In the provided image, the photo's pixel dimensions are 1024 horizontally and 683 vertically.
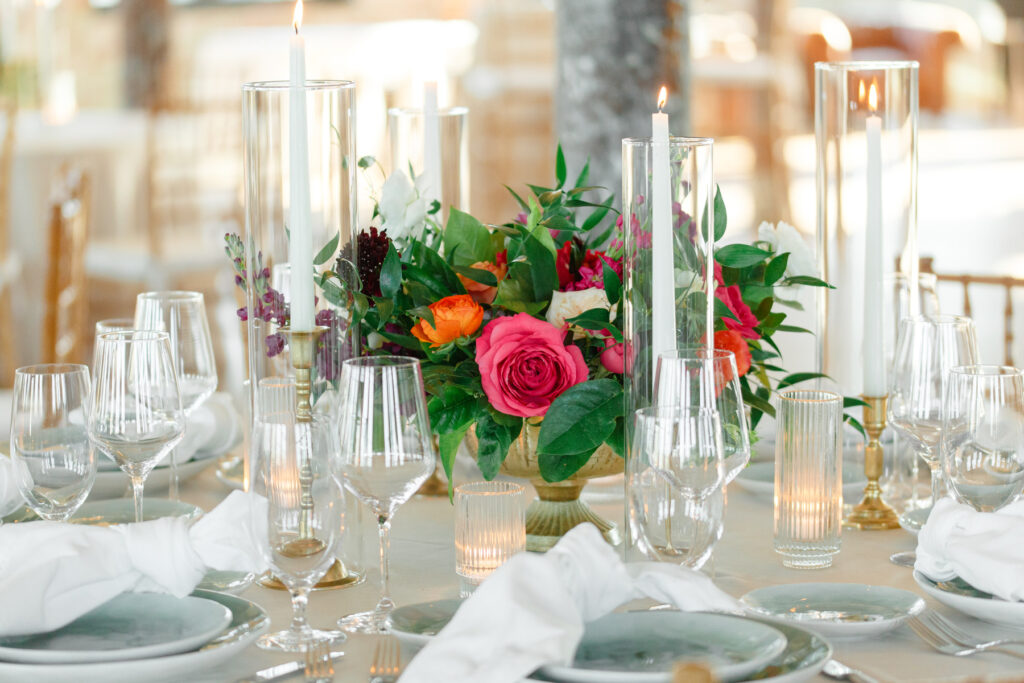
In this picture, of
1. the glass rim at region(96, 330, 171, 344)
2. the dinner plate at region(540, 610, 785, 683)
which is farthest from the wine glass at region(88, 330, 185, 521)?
the dinner plate at region(540, 610, 785, 683)

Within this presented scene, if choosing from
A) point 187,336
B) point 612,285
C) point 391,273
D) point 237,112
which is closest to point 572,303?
point 612,285

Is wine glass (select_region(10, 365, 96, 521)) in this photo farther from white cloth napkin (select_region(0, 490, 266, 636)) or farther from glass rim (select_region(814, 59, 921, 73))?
glass rim (select_region(814, 59, 921, 73))

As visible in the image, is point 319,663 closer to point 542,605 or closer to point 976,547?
point 542,605

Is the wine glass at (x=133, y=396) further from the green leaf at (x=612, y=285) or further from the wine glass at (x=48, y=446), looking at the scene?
the green leaf at (x=612, y=285)

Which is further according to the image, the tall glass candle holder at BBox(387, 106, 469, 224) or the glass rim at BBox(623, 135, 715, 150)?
the tall glass candle holder at BBox(387, 106, 469, 224)

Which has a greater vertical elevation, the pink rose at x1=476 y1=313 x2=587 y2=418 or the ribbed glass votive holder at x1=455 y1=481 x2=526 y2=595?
the pink rose at x1=476 y1=313 x2=587 y2=418

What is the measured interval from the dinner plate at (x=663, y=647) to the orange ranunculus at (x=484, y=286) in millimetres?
379

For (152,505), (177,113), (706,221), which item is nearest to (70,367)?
(152,505)

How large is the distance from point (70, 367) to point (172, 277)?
2792 millimetres

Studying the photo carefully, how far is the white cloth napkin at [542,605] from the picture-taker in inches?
30.9

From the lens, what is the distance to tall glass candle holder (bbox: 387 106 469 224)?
1.46m

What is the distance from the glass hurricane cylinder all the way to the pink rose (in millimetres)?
373

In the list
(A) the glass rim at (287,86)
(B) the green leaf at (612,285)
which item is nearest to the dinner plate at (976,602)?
(B) the green leaf at (612,285)

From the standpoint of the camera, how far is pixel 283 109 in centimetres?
109
